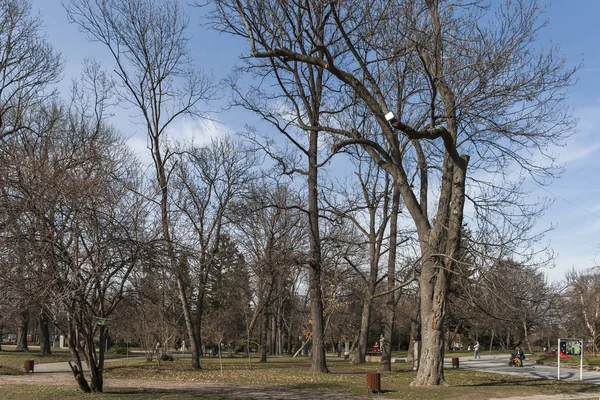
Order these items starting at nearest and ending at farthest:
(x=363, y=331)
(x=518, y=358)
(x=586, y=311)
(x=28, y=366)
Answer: (x=28, y=366) < (x=363, y=331) < (x=518, y=358) < (x=586, y=311)

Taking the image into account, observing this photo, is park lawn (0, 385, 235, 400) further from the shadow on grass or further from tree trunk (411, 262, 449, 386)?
tree trunk (411, 262, 449, 386)

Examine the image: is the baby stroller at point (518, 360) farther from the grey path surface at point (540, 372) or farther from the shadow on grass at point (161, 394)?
the shadow on grass at point (161, 394)

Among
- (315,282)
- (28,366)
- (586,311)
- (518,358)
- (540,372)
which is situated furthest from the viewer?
(586,311)

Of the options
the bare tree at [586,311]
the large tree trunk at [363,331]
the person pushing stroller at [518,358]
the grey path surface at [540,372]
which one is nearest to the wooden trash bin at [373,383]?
the grey path surface at [540,372]

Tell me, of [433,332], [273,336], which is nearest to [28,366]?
[433,332]

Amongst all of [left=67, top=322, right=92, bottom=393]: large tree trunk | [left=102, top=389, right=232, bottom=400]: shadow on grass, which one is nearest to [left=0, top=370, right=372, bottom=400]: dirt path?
[left=102, top=389, right=232, bottom=400]: shadow on grass

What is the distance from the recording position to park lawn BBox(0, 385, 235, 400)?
45.3 ft

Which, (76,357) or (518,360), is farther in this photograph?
(518,360)

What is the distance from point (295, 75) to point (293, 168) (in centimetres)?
382

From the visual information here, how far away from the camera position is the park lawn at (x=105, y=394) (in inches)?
544

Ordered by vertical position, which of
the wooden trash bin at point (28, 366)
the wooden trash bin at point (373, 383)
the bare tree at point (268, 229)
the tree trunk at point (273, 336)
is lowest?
the tree trunk at point (273, 336)

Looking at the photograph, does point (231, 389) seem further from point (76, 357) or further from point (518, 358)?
point (518, 358)

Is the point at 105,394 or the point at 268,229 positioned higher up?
the point at 268,229

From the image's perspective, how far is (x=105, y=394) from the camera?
14523 mm
